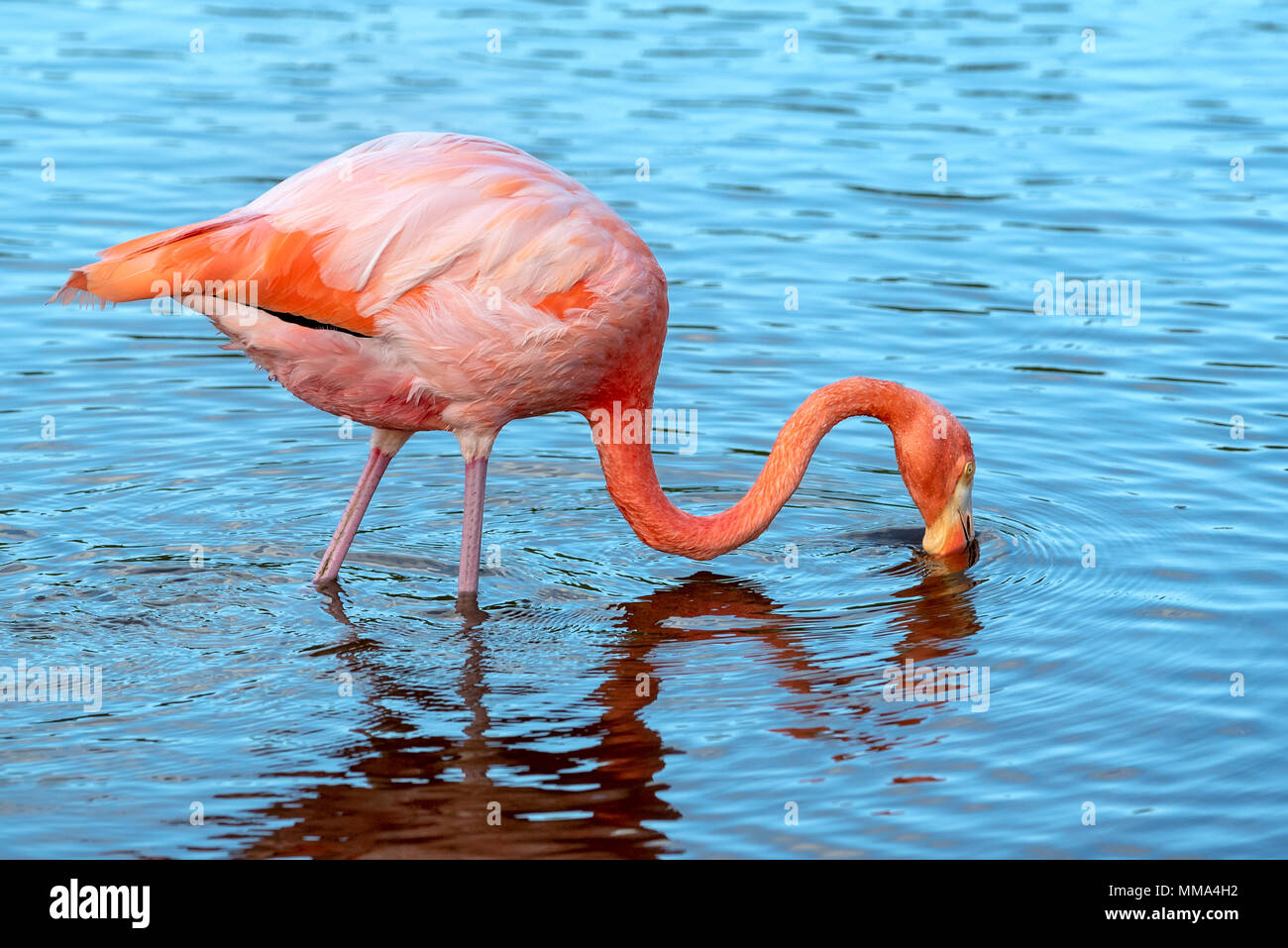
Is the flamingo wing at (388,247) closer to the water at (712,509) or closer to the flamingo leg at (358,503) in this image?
the flamingo leg at (358,503)

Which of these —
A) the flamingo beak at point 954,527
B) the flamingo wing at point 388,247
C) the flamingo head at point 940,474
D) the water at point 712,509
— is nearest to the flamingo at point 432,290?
the flamingo wing at point 388,247

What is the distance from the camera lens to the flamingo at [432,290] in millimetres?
6996

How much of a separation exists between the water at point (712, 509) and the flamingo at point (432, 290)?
94cm

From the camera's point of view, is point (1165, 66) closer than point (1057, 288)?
No

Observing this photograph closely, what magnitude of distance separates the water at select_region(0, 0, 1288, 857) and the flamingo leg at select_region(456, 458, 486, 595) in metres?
0.17

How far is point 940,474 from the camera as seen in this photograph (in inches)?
322

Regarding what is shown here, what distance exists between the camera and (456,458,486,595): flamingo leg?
7.62 m

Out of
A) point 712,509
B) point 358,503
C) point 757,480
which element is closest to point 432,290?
point 358,503

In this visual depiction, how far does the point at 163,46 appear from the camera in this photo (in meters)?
17.6

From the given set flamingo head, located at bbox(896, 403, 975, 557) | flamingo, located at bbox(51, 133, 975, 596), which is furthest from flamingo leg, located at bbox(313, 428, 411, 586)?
flamingo head, located at bbox(896, 403, 975, 557)
